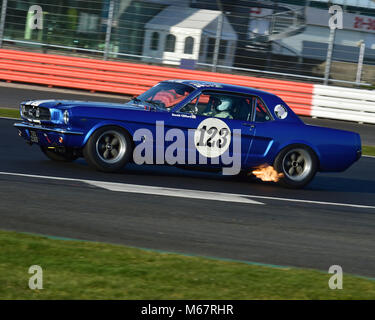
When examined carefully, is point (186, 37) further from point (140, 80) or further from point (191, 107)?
point (191, 107)

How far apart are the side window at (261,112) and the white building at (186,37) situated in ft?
33.3

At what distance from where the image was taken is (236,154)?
9.68m

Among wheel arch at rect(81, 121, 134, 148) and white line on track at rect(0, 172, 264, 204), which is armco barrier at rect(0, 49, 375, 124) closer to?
wheel arch at rect(81, 121, 134, 148)

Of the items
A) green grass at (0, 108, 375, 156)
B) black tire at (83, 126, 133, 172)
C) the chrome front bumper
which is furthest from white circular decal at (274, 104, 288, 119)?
green grass at (0, 108, 375, 156)

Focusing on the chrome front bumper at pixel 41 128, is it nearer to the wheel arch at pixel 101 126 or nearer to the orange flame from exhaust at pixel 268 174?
the wheel arch at pixel 101 126

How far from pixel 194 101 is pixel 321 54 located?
11557 millimetres

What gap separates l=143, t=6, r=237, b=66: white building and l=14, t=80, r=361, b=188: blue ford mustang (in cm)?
1010

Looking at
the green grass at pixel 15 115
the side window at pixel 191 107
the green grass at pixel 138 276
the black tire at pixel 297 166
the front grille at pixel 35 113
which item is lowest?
the green grass at pixel 138 276

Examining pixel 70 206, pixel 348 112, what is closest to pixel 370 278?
pixel 70 206

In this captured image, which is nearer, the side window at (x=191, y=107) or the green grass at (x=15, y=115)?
the side window at (x=191, y=107)

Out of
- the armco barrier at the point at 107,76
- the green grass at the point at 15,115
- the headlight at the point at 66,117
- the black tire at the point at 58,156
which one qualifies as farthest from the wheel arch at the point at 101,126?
the armco barrier at the point at 107,76

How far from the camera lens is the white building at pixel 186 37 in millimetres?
19844

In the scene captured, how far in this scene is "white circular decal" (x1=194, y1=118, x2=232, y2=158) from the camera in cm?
945
